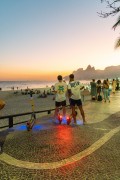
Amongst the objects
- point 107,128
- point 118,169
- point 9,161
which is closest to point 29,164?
point 9,161

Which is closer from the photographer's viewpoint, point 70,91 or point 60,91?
point 70,91

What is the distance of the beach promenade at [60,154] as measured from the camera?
5238 mm

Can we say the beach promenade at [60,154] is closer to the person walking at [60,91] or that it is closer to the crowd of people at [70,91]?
the crowd of people at [70,91]

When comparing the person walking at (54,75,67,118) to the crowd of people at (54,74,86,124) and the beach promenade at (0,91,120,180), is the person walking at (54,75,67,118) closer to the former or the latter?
the crowd of people at (54,74,86,124)

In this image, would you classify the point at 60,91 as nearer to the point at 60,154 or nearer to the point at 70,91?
the point at 70,91

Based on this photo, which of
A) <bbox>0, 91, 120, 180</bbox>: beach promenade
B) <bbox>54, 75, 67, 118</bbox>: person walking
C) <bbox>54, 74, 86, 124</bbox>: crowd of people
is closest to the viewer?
<bbox>0, 91, 120, 180</bbox>: beach promenade

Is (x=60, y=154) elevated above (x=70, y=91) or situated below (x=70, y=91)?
below

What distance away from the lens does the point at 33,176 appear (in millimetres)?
5125

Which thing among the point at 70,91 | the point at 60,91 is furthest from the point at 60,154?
Result: the point at 60,91

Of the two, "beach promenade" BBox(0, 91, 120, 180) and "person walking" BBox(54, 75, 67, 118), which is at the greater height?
"person walking" BBox(54, 75, 67, 118)

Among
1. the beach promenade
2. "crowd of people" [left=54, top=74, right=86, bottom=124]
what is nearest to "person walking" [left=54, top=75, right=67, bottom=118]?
"crowd of people" [left=54, top=74, right=86, bottom=124]

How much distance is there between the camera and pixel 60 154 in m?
6.43

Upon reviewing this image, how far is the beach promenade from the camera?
17.2ft

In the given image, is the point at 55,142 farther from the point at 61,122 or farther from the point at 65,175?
the point at 61,122
